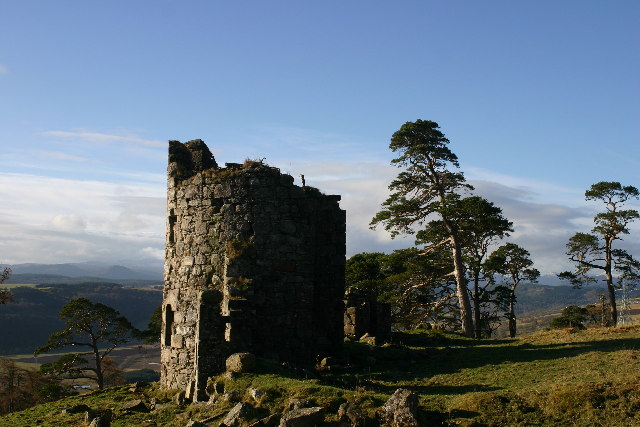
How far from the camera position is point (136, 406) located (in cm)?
1622

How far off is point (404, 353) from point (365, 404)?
34.1 ft

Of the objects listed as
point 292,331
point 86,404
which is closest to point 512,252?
point 292,331

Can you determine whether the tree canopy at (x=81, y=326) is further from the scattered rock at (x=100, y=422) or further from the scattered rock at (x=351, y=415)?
the scattered rock at (x=351, y=415)

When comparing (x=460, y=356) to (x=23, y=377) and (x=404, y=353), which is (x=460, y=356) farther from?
(x=23, y=377)

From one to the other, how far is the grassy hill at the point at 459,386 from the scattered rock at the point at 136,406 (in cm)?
33

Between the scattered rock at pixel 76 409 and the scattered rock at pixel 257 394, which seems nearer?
the scattered rock at pixel 257 394

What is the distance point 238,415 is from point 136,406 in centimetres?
566

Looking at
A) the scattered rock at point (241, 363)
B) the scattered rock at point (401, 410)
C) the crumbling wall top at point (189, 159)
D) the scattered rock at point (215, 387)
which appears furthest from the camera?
the crumbling wall top at point (189, 159)

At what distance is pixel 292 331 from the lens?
1848cm

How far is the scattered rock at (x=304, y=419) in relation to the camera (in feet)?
35.6

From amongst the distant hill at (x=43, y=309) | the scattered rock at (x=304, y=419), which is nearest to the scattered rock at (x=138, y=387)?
the scattered rock at (x=304, y=419)

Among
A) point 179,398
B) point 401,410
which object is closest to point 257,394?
point 401,410

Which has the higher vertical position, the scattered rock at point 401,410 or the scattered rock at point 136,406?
the scattered rock at point 401,410

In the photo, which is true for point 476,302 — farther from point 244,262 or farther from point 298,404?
point 298,404
